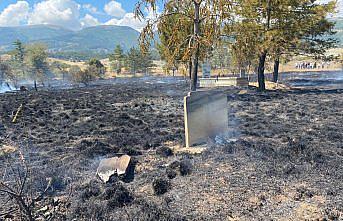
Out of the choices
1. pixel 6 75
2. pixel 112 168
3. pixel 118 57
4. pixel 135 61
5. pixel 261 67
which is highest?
pixel 118 57

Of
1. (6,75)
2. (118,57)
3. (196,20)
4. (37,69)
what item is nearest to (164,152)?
(196,20)

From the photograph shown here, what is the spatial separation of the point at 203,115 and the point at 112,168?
12.4 feet

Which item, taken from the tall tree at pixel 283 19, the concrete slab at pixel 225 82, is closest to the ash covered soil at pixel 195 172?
the tall tree at pixel 283 19

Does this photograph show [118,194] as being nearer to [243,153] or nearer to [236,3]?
[243,153]

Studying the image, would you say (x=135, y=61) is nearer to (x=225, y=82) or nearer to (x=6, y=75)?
(x=6, y=75)

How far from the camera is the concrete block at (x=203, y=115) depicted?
9656mm

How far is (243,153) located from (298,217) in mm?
3340

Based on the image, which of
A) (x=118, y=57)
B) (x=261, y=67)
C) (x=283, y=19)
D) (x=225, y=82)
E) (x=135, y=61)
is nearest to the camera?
(x=283, y=19)

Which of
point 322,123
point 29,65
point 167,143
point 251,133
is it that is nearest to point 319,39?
point 322,123

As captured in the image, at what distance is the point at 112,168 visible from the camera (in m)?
7.39

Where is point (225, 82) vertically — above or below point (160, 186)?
above

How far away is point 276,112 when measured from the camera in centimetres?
1641

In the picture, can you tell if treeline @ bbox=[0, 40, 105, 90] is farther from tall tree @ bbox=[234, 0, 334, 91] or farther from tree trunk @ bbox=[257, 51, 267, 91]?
tall tree @ bbox=[234, 0, 334, 91]

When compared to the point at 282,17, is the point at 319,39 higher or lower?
lower
